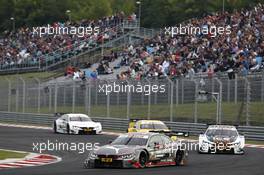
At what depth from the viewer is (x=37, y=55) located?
70938 millimetres

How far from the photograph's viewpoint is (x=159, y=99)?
1683 inches

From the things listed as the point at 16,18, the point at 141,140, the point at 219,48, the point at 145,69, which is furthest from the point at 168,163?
the point at 16,18

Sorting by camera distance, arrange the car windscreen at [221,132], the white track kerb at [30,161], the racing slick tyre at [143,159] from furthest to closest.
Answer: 1. the car windscreen at [221,132]
2. the white track kerb at [30,161]
3. the racing slick tyre at [143,159]

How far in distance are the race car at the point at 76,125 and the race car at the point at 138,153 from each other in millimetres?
17747

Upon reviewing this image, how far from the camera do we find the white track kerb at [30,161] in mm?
23184

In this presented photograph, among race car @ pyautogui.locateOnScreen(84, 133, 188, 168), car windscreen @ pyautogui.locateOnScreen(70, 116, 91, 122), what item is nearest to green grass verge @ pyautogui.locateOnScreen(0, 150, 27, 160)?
race car @ pyautogui.locateOnScreen(84, 133, 188, 168)

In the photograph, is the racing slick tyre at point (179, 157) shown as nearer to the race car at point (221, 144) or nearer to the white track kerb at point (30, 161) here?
the white track kerb at point (30, 161)

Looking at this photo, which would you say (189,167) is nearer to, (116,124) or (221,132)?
(221,132)

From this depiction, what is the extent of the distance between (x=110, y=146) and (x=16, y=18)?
88015 millimetres

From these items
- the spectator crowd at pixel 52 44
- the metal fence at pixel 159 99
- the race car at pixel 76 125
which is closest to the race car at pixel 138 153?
the metal fence at pixel 159 99

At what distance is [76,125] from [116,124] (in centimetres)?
490

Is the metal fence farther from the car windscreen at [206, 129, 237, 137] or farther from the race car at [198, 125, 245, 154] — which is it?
the race car at [198, 125, 245, 154]

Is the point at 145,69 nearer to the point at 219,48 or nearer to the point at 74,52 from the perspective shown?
the point at 219,48

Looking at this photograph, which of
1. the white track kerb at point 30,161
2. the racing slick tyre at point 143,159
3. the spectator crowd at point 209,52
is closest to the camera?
the racing slick tyre at point 143,159
